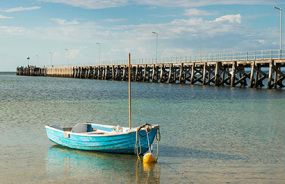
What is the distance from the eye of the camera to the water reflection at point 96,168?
9742 millimetres

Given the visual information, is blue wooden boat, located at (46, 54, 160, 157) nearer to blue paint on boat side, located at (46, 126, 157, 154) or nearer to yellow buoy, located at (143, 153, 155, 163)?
blue paint on boat side, located at (46, 126, 157, 154)

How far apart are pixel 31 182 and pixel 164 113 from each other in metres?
15.0

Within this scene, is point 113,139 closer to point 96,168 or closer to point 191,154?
point 96,168

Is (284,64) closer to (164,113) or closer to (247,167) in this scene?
(164,113)

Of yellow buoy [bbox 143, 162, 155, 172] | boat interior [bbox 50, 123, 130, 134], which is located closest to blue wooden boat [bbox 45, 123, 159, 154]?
boat interior [bbox 50, 123, 130, 134]

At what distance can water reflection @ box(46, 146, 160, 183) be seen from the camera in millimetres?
9742

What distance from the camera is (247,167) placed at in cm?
1082

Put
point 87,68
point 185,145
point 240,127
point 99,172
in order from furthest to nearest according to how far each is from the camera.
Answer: point 87,68 < point 240,127 < point 185,145 < point 99,172

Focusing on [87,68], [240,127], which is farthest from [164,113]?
[87,68]

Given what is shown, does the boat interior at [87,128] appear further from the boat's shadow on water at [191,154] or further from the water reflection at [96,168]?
the boat's shadow on water at [191,154]

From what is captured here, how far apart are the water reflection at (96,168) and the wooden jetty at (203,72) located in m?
37.3

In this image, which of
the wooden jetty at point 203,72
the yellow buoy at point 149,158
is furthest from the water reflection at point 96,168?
the wooden jetty at point 203,72

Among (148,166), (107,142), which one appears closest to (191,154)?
(148,166)

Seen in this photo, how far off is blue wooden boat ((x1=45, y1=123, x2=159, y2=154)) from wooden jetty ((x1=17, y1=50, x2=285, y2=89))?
121 feet
